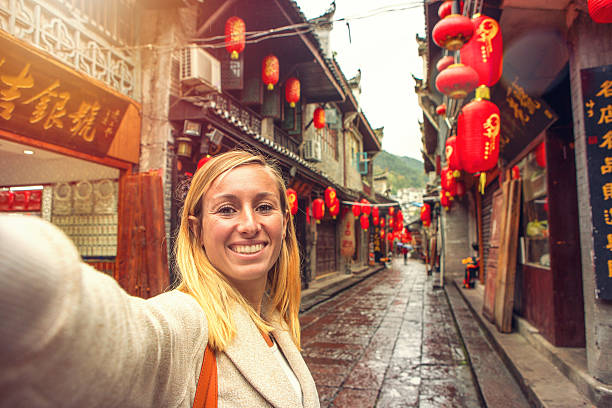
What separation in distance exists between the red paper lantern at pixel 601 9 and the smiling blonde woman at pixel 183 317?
2.77m

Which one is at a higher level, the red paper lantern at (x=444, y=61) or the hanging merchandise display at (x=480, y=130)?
the red paper lantern at (x=444, y=61)

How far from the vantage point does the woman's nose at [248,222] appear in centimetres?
125

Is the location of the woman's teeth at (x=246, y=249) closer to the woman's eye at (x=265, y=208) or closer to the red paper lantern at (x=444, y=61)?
the woman's eye at (x=265, y=208)

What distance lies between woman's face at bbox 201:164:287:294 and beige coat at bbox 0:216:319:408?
0.42m

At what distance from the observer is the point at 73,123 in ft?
16.6


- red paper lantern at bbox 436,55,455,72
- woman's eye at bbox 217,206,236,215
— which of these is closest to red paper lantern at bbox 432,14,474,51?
red paper lantern at bbox 436,55,455,72

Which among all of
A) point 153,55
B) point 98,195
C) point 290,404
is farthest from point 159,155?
point 290,404

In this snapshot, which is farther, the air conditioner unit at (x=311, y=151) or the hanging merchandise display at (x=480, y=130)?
the air conditioner unit at (x=311, y=151)

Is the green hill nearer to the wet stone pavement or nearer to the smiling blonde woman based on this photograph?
the wet stone pavement

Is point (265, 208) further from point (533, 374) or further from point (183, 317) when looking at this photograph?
point (533, 374)

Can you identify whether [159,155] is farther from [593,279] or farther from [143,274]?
[593,279]

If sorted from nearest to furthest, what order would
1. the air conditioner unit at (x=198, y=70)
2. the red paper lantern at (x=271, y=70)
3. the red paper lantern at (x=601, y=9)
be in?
the red paper lantern at (x=601, y=9)
the air conditioner unit at (x=198, y=70)
the red paper lantern at (x=271, y=70)

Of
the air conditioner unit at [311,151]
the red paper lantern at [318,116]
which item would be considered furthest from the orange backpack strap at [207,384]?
the air conditioner unit at [311,151]

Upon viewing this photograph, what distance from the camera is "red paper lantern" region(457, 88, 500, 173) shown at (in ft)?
15.8
